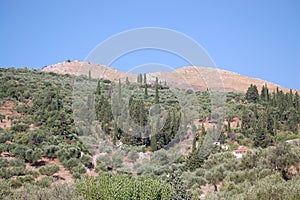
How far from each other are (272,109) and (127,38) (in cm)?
3230

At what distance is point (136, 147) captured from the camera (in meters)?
33.5

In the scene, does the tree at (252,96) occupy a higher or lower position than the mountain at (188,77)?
lower

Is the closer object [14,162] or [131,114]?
[14,162]

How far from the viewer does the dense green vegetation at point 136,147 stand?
1655cm

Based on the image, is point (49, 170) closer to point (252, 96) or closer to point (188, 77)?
point (252, 96)

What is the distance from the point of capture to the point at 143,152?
111 ft

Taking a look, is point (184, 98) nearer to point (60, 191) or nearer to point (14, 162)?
point (14, 162)

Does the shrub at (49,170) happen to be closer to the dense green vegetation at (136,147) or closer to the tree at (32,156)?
the dense green vegetation at (136,147)

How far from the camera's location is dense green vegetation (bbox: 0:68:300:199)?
16.5 meters

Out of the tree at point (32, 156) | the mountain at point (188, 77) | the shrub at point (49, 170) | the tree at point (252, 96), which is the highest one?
the mountain at point (188, 77)

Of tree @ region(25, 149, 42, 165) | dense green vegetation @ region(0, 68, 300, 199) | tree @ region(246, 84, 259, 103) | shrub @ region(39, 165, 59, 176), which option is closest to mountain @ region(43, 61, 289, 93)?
tree @ region(246, 84, 259, 103)

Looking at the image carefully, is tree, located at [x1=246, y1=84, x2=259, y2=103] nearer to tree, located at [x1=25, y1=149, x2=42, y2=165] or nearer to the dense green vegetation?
the dense green vegetation

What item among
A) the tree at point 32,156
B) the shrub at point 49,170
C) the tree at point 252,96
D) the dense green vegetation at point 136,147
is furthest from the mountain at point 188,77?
the shrub at point 49,170

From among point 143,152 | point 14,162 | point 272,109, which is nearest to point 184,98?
point 272,109
